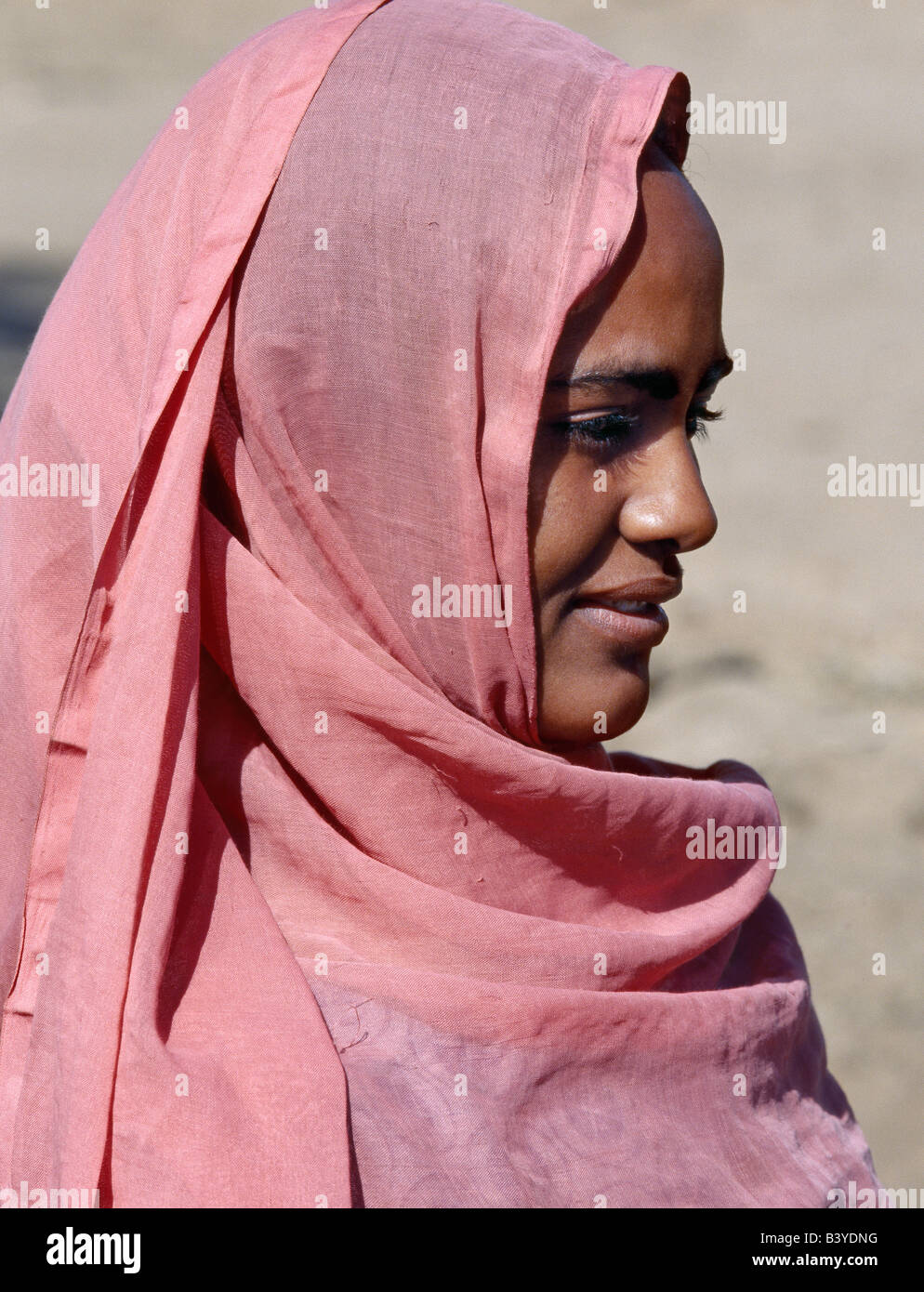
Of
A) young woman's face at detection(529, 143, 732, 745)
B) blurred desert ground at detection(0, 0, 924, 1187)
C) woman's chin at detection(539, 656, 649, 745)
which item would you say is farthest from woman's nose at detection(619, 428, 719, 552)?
blurred desert ground at detection(0, 0, 924, 1187)

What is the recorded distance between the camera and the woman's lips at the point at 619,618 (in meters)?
1.49

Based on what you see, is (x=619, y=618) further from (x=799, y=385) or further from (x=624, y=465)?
(x=799, y=385)

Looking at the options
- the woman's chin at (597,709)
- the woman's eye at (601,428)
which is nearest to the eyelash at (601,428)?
the woman's eye at (601,428)

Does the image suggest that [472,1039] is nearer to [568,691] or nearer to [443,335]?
[568,691]

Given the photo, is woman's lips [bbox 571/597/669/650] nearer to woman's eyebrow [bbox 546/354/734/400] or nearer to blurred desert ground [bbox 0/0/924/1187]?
woman's eyebrow [bbox 546/354/734/400]

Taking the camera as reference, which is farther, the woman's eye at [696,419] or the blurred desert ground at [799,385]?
the blurred desert ground at [799,385]

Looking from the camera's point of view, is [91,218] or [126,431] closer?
[126,431]

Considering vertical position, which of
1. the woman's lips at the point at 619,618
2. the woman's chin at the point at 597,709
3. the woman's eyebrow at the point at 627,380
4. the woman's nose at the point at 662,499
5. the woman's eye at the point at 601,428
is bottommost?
the woman's chin at the point at 597,709

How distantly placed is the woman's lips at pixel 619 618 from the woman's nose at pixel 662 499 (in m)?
0.07

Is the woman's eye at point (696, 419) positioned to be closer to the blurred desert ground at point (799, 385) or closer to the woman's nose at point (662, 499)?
the woman's nose at point (662, 499)

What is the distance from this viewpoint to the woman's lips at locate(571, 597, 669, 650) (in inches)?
58.5

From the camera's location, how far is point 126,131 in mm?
6703

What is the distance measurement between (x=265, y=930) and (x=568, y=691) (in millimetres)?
383
